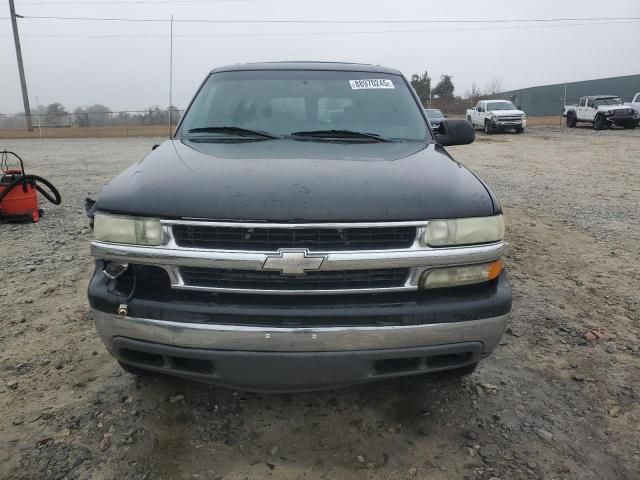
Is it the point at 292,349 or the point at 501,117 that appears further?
the point at 501,117

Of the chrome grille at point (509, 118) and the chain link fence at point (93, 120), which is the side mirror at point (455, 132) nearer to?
the chrome grille at point (509, 118)

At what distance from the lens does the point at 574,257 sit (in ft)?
17.3

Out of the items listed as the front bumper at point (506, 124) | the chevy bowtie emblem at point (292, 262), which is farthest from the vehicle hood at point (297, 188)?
the front bumper at point (506, 124)

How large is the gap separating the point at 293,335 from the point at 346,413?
0.84m

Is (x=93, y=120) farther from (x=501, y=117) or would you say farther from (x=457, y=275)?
(x=457, y=275)

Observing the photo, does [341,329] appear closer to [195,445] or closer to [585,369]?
[195,445]

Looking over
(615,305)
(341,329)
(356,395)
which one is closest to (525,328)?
(615,305)

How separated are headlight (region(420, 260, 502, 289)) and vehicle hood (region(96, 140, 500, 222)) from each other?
0.24 metres

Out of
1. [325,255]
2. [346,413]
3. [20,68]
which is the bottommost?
[346,413]

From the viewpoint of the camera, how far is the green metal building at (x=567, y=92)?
4425 centimetres

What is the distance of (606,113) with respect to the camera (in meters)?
26.0

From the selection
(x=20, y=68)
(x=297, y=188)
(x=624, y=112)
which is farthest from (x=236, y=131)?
(x=20, y=68)

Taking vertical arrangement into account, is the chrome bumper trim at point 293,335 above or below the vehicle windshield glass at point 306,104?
below

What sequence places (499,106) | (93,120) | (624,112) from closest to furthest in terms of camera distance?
(624,112), (499,106), (93,120)
